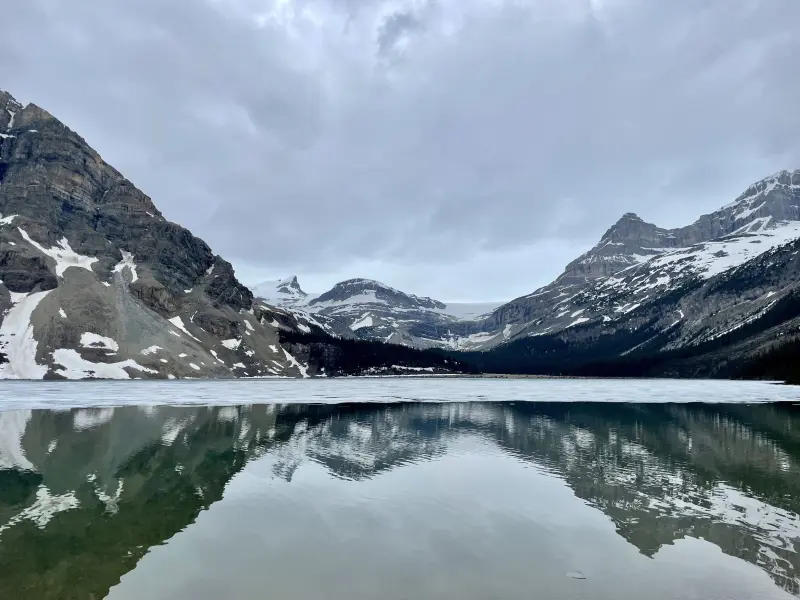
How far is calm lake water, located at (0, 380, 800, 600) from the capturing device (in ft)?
56.2

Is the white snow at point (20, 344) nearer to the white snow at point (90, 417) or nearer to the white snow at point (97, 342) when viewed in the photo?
the white snow at point (97, 342)

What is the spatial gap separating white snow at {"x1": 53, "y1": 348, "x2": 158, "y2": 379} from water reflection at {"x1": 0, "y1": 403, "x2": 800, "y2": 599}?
12127 cm

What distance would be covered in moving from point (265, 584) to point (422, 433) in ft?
125

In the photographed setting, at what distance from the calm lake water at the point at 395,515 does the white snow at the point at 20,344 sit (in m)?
144

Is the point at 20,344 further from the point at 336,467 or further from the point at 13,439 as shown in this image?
the point at 336,467

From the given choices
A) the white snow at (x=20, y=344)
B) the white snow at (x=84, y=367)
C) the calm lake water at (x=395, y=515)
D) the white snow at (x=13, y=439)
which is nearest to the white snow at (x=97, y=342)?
the white snow at (x=84, y=367)

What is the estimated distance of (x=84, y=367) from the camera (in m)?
178

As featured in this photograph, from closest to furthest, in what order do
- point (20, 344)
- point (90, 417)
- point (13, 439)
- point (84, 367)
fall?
1. point (13, 439)
2. point (90, 417)
3. point (84, 367)
4. point (20, 344)

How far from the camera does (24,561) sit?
60.1 feet

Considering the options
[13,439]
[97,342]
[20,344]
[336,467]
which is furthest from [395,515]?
[20,344]

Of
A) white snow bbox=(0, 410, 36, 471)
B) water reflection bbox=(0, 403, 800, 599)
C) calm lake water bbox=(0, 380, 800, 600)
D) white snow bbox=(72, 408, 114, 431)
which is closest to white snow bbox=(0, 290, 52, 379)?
white snow bbox=(72, 408, 114, 431)

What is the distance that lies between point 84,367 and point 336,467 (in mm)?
171998

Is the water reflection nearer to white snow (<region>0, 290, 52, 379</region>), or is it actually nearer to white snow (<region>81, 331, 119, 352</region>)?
white snow (<region>0, 290, 52, 379</region>)

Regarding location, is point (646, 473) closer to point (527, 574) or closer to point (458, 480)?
point (458, 480)
